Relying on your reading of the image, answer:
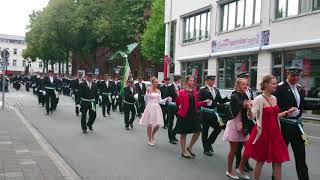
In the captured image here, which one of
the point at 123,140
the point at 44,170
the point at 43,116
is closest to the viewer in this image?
the point at 44,170

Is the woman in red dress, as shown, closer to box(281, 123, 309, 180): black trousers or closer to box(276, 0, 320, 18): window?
box(281, 123, 309, 180): black trousers

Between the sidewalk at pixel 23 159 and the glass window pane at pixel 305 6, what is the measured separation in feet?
45.2

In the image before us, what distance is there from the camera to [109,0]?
5469 cm

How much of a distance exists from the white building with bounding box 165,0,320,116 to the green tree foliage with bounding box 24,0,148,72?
1755 centimetres

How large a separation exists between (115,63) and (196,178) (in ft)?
225

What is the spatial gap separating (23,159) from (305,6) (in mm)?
16512

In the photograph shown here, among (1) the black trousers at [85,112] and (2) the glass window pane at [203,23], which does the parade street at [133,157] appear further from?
(2) the glass window pane at [203,23]

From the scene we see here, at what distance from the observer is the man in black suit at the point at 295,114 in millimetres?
6977

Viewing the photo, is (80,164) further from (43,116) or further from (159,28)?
(159,28)

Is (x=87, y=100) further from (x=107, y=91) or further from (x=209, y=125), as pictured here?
(x=107, y=91)

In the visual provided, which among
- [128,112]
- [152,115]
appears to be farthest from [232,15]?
[152,115]

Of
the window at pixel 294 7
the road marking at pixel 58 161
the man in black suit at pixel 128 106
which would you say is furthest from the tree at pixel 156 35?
the road marking at pixel 58 161

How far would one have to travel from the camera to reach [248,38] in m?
26.4

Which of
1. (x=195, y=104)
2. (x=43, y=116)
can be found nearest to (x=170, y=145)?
(x=195, y=104)
